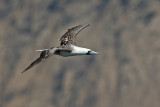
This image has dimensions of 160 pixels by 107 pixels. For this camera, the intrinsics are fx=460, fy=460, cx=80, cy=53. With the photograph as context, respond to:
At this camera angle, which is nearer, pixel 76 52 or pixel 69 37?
pixel 76 52

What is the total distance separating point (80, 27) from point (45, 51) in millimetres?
5267

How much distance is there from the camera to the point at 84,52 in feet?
72.7

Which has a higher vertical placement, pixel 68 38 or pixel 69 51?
pixel 68 38

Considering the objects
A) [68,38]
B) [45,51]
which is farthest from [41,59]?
[68,38]

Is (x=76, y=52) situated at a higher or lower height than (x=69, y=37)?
lower

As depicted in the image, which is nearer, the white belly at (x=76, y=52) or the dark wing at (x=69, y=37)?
the white belly at (x=76, y=52)

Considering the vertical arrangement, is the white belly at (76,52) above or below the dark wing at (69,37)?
below

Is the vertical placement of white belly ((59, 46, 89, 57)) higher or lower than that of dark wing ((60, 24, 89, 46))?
lower

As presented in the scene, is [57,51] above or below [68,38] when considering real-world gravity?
below

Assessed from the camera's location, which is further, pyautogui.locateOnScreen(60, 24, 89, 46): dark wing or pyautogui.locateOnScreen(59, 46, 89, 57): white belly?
pyautogui.locateOnScreen(60, 24, 89, 46): dark wing

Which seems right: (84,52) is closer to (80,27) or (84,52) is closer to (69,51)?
(69,51)

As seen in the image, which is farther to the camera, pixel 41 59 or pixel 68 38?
pixel 68 38

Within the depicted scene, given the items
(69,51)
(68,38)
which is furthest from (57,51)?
(68,38)

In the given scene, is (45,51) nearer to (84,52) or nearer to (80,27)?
(84,52)
